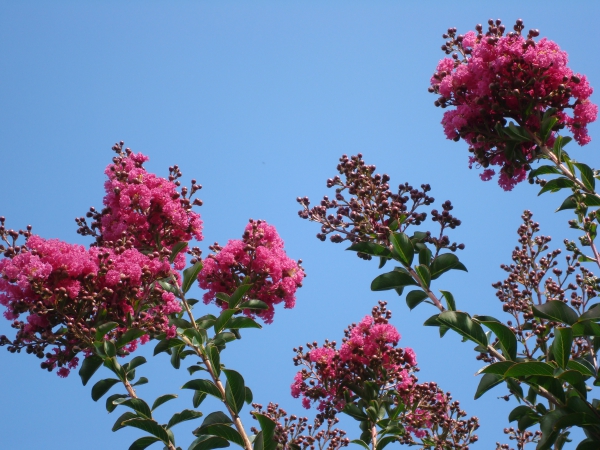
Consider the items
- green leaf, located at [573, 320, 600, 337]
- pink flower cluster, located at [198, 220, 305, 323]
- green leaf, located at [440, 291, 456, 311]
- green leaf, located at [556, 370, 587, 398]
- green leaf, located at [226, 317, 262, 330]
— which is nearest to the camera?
green leaf, located at [556, 370, 587, 398]

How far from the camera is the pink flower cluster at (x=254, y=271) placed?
4.09 meters

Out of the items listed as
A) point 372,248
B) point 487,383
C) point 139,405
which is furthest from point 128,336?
point 487,383

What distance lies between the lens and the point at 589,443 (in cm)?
258

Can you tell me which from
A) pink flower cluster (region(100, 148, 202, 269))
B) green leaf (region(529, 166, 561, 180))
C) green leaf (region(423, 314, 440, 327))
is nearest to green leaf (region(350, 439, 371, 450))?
green leaf (region(423, 314, 440, 327))

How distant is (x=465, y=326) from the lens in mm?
2885

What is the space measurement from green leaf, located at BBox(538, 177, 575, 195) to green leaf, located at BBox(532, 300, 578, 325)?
0.87 meters

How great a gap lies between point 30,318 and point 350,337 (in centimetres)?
252

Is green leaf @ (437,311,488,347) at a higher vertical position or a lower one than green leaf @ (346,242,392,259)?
lower

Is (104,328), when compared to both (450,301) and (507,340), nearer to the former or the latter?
(450,301)

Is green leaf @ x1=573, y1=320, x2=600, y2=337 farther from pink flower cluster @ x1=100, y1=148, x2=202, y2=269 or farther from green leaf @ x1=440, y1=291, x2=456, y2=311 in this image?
pink flower cluster @ x1=100, y1=148, x2=202, y2=269

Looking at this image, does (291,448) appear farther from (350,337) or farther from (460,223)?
(460,223)

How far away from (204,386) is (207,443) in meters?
0.35

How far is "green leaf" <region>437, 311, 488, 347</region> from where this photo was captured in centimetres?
286

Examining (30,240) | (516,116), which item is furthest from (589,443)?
(30,240)
